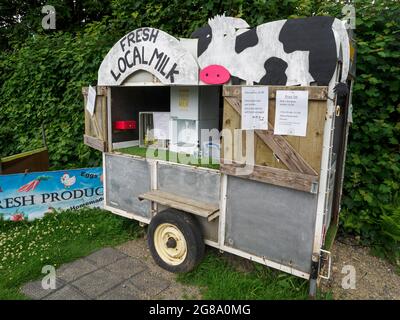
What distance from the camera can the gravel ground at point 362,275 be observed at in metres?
3.18

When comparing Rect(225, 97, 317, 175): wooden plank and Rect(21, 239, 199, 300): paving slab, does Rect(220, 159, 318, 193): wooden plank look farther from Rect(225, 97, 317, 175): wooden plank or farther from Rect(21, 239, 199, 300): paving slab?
Rect(21, 239, 199, 300): paving slab

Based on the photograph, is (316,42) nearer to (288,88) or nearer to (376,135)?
(288,88)

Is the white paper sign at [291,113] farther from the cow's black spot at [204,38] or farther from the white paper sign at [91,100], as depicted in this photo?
the white paper sign at [91,100]

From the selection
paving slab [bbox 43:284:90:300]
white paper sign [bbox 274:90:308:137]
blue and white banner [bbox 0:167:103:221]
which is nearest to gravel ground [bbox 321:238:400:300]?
white paper sign [bbox 274:90:308:137]

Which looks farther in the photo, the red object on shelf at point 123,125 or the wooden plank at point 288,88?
the red object on shelf at point 123,125

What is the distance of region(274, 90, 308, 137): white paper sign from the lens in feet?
7.99

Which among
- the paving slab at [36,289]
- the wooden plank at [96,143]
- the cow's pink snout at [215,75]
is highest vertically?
the cow's pink snout at [215,75]

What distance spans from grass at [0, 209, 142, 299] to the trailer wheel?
0.92 metres

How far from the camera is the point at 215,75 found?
9.31 ft

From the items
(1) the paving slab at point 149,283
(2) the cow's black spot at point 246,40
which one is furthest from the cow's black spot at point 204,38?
(1) the paving slab at point 149,283

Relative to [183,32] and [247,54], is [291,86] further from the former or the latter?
[183,32]

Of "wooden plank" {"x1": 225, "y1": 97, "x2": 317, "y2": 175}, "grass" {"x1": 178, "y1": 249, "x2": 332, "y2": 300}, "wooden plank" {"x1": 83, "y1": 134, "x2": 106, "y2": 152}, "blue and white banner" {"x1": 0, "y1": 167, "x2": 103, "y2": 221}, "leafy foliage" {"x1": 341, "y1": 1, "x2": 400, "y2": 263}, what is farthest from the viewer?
"blue and white banner" {"x1": 0, "y1": 167, "x2": 103, "y2": 221}

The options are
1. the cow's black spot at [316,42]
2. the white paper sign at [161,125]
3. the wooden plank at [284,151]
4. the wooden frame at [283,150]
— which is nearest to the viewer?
the cow's black spot at [316,42]
